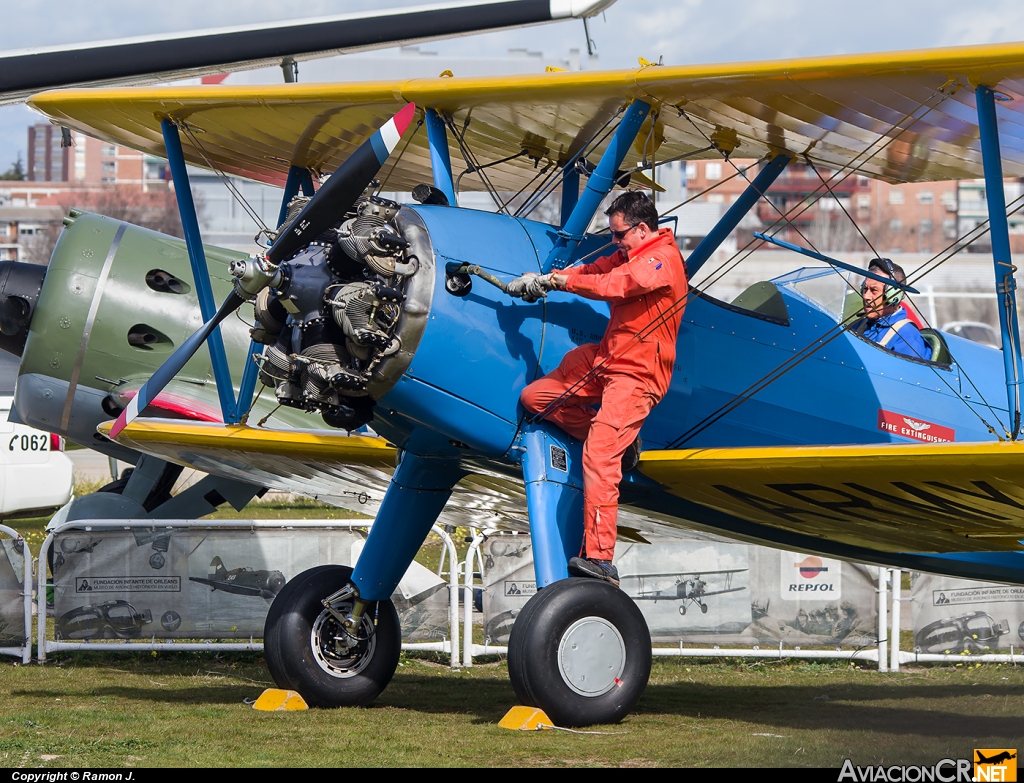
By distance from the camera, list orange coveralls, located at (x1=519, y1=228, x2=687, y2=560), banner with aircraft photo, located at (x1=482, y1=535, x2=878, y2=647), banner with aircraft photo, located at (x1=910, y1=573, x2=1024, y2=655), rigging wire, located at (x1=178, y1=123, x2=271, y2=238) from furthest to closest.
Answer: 1. banner with aircraft photo, located at (x1=482, y1=535, x2=878, y2=647)
2. banner with aircraft photo, located at (x1=910, y1=573, x2=1024, y2=655)
3. rigging wire, located at (x1=178, y1=123, x2=271, y2=238)
4. orange coveralls, located at (x1=519, y1=228, x2=687, y2=560)

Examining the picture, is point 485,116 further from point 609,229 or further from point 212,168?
point 212,168

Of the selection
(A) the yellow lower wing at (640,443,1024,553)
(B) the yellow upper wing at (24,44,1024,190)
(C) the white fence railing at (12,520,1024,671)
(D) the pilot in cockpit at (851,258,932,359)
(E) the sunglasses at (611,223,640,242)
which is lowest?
(C) the white fence railing at (12,520,1024,671)

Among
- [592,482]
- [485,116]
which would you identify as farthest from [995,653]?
[485,116]

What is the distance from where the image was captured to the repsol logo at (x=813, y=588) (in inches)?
401

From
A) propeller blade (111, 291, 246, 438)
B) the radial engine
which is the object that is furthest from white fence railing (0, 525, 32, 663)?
the radial engine

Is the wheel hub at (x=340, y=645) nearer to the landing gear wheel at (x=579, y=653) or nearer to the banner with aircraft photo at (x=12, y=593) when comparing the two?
the landing gear wheel at (x=579, y=653)

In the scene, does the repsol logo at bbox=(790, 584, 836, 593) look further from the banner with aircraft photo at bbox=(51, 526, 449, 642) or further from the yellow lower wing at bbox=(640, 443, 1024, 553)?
the banner with aircraft photo at bbox=(51, 526, 449, 642)

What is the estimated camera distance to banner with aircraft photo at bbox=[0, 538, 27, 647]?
9555 millimetres

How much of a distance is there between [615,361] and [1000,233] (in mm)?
1854

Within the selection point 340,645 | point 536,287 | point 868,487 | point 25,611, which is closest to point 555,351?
point 536,287

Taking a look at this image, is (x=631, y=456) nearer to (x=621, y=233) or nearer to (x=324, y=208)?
(x=621, y=233)

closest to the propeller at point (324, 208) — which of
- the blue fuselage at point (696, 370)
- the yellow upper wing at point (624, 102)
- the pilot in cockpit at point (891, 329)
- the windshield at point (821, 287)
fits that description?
the blue fuselage at point (696, 370)

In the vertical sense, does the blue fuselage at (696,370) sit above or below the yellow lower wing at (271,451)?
above

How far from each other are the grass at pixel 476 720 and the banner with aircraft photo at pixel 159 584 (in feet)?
0.79
